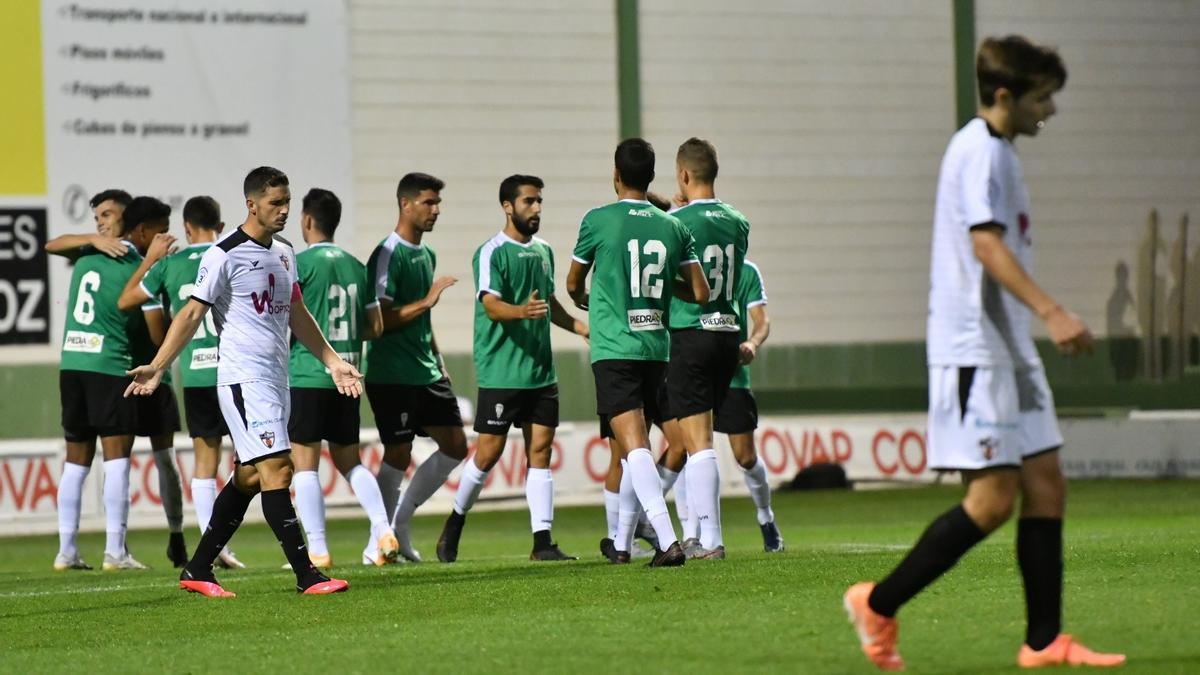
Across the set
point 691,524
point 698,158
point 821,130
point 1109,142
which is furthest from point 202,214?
point 1109,142

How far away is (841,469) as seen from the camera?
20625mm

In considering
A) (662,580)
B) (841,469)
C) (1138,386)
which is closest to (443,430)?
(662,580)

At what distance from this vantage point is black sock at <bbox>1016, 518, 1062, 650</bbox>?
540 cm

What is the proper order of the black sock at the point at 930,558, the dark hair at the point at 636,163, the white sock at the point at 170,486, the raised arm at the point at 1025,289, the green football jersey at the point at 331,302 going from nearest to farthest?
1. the raised arm at the point at 1025,289
2. the black sock at the point at 930,558
3. the dark hair at the point at 636,163
4. the green football jersey at the point at 331,302
5. the white sock at the point at 170,486

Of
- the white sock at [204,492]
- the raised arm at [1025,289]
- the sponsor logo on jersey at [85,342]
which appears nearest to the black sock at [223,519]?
the white sock at [204,492]

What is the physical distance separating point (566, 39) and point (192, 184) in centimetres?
520

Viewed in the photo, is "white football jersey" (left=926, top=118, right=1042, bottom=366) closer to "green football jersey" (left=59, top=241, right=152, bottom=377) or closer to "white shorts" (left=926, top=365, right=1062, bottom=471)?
"white shorts" (left=926, top=365, right=1062, bottom=471)

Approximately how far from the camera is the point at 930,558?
5.40m

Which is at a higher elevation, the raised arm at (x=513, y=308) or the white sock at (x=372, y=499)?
the raised arm at (x=513, y=308)

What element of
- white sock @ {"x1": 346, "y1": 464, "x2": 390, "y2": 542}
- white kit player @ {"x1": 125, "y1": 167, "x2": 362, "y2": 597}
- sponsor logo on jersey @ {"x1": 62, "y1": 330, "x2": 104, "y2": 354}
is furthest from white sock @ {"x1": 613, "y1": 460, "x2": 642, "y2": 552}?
sponsor logo on jersey @ {"x1": 62, "y1": 330, "x2": 104, "y2": 354}

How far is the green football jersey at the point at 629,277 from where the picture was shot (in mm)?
9422

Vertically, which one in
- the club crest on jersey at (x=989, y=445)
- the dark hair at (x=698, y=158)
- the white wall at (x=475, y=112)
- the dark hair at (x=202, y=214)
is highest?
the white wall at (x=475, y=112)

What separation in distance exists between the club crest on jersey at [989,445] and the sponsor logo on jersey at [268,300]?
426 cm

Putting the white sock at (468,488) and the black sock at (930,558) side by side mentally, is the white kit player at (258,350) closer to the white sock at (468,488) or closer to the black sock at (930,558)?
the white sock at (468,488)
